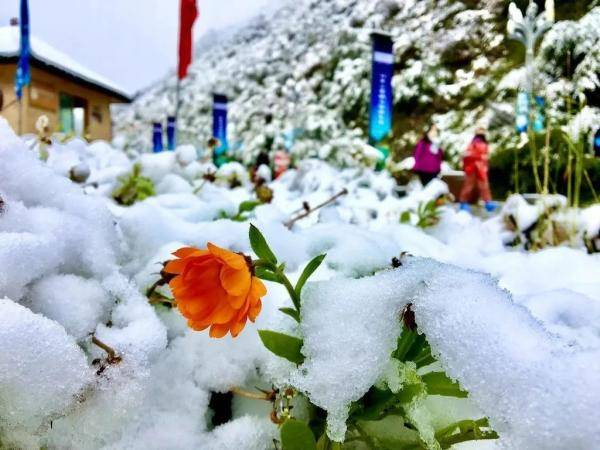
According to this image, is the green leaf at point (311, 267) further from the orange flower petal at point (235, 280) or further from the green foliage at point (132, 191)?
the green foliage at point (132, 191)

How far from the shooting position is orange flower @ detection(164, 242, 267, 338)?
1.41 ft

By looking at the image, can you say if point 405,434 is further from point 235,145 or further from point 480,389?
point 235,145

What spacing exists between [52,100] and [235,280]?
10466 mm

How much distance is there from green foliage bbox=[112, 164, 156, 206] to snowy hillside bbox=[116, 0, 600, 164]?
4.85 m

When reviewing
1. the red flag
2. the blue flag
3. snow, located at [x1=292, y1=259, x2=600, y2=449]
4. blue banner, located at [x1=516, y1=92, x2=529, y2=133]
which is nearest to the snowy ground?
snow, located at [x1=292, y1=259, x2=600, y2=449]

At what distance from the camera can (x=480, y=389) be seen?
0.34 metres

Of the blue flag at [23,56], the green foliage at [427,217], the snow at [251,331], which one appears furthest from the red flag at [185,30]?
the snow at [251,331]

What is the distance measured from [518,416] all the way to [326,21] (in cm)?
1649

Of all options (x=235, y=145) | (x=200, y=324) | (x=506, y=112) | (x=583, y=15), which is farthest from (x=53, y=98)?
(x=200, y=324)

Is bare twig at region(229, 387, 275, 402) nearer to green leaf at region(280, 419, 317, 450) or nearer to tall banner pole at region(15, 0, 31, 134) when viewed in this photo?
green leaf at region(280, 419, 317, 450)

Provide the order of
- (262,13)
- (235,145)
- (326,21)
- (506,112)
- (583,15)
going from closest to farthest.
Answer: (583,15) < (506,112) < (235,145) < (326,21) < (262,13)

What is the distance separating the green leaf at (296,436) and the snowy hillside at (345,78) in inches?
226

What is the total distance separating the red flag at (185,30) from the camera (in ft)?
21.8

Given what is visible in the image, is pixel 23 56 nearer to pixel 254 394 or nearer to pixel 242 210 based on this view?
pixel 242 210
